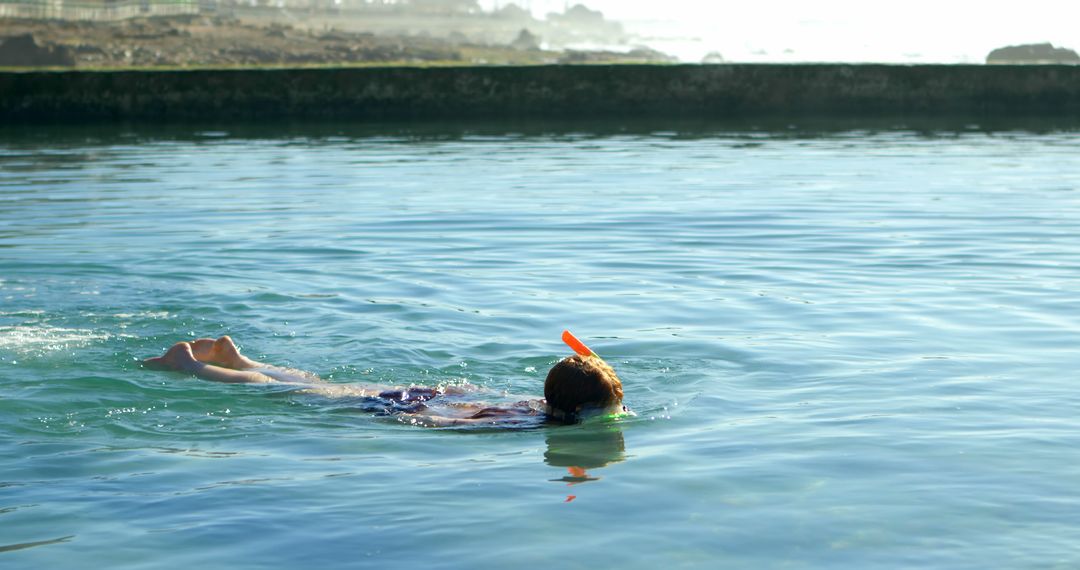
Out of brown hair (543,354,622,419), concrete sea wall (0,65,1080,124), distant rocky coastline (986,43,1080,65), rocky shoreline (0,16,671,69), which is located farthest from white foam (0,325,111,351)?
distant rocky coastline (986,43,1080,65)

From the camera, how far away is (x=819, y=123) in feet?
77.1

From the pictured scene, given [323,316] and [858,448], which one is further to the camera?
[323,316]

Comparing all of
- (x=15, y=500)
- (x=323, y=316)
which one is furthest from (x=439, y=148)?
(x=15, y=500)

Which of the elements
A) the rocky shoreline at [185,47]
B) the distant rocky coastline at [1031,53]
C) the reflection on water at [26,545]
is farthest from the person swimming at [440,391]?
the distant rocky coastline at [1031,53]

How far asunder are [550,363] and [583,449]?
165 cm

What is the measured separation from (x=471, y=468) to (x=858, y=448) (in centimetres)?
168

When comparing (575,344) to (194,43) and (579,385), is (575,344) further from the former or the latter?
(194,43)

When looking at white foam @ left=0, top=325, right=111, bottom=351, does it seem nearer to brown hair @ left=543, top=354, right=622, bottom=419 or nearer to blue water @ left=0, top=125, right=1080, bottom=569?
blue water @ left=0, top=125, right=1080, bottom=569

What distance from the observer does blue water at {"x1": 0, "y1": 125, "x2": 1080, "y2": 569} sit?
454 centimetres

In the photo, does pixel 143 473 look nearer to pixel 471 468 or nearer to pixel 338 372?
pixel 471 468

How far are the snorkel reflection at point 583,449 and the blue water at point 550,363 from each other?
0.02 metres

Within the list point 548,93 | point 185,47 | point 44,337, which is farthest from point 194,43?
point 44,337

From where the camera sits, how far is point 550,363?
721 centimetres

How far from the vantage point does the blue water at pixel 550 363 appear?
14.9ft
